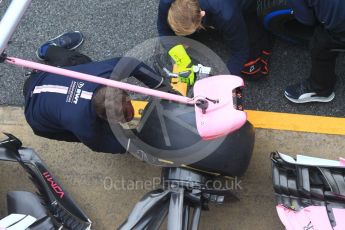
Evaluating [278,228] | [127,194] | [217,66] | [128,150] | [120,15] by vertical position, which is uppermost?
[120,15]

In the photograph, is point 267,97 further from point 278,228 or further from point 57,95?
point 57,95

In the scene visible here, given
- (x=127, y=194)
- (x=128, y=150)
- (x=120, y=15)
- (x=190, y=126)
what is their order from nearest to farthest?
(x=190, y=126) → (x=128, y=150) → (x=127, y=194) → (x=120, y=15)

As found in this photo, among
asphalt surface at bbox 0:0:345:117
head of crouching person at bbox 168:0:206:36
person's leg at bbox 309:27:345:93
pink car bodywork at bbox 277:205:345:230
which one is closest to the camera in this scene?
pink car bodywork at bbox 277:205:345:230

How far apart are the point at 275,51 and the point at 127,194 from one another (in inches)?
54.5

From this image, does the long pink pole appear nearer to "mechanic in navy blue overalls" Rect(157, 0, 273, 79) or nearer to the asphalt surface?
"mechanic in navy blue overalls" Rect(157, 0, 273, 79)

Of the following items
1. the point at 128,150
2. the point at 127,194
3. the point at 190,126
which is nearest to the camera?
the point at 190,126

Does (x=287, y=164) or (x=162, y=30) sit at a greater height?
(x=162, y=30)

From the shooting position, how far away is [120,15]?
365 cm

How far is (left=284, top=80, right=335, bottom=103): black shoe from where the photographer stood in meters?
3.15

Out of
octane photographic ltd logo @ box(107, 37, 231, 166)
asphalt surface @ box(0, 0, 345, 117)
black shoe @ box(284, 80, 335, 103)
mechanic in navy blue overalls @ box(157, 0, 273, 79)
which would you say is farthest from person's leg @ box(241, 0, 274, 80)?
octane photographic ltd logo @ box(107, 37, 231, 166)

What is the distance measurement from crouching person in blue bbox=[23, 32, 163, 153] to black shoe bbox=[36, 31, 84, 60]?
51 cm

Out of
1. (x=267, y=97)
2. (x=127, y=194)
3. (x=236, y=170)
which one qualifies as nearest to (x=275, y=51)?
(x=267, y=97)

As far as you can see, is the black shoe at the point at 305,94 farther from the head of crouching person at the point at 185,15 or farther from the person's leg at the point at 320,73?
the head of crouching person at the point at 185,15

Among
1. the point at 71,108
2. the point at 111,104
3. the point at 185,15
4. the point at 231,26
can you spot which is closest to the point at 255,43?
the point at 231,26
